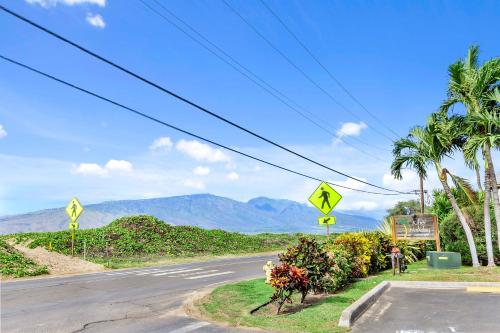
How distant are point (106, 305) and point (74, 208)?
16523 mm

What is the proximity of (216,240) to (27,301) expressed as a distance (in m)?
32.6

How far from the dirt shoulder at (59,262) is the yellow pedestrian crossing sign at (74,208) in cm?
274

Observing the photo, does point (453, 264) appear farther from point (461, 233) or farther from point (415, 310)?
point (415, 310)

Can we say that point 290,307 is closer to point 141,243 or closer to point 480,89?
point 480,89

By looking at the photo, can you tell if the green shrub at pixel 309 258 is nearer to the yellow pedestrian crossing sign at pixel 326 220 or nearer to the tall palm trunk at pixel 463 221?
the yellow pedestrian crossing sign at pixel 326 220

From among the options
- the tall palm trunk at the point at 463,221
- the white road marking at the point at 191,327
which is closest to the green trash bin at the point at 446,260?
the tall palm trunk at the point at 463,221

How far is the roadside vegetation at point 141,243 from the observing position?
32.3m

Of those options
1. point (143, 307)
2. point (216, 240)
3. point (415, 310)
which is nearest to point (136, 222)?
point (216, 240)

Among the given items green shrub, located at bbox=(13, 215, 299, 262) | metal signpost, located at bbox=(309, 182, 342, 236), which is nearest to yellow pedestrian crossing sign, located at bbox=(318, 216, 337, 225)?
metal signpost, located at bbox=(309, 182, 342, 236)

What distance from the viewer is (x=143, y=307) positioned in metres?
12.6

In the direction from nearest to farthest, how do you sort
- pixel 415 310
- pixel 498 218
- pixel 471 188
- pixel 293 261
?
pixel 415 310
pixel 293 261
pixel 498 218
pixel 471 188

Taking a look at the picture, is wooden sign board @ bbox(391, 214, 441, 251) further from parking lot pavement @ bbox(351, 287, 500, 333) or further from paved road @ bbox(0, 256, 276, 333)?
parking lot pavement @ bbox(351, 287, 500, 333)

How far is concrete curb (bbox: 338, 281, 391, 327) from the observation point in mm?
9160

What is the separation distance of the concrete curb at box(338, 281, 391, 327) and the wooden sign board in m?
9.03
